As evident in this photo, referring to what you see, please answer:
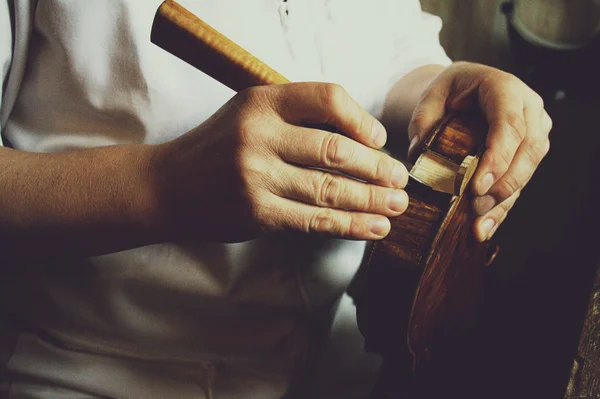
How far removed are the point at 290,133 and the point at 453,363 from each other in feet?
2.92

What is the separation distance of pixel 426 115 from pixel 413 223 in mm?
386

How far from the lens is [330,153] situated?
79cm

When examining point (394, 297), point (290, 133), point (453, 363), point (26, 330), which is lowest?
point (453, 363)

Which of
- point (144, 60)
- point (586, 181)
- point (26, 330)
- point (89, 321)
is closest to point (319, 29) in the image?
point (144, 60)

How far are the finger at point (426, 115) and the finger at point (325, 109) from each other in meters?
0.33

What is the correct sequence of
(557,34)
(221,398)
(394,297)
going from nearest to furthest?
(394,297) → (221,398) → (557,34)

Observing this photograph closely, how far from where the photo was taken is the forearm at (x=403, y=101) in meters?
1.45

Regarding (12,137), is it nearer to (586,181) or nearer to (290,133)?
(290,133)

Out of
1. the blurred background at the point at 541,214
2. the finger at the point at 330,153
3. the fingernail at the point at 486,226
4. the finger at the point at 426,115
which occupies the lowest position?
the blurred background at the point at 541,214

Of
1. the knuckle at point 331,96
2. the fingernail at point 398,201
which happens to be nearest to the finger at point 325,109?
the knuckle at point 331,96

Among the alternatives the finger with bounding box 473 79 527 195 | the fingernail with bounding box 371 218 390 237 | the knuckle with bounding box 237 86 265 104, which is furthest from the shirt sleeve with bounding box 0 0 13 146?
the finger with bounding box 473 79 527 195

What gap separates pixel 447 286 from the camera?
1.10 meters

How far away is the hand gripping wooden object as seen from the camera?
2.54 ft

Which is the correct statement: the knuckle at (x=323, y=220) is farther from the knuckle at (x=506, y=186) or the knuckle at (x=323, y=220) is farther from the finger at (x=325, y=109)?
the knuckle at (x=506, y=186)
